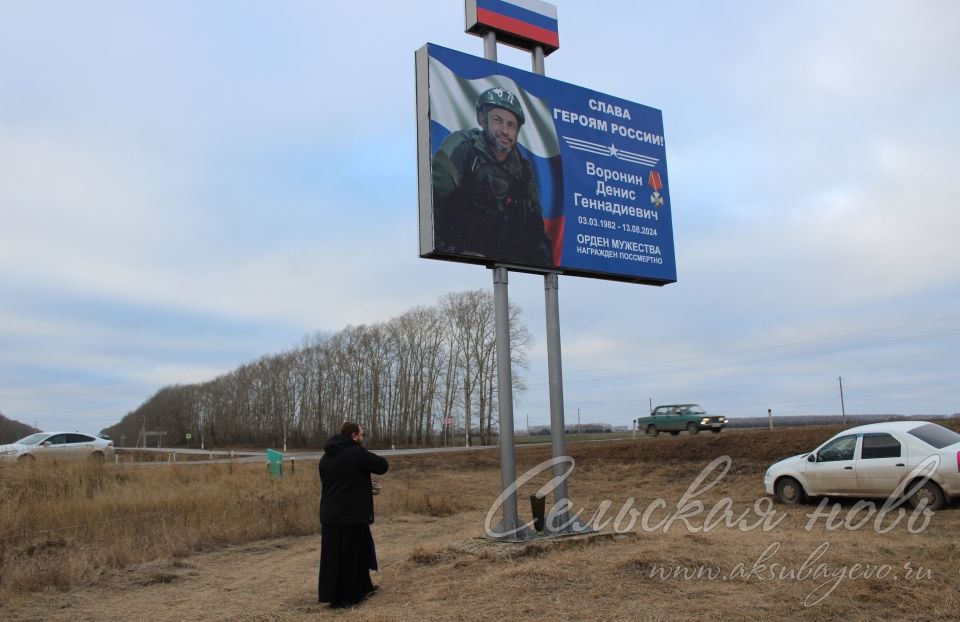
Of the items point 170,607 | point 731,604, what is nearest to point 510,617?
point 731,604

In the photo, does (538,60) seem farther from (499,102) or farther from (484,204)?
(484,204)

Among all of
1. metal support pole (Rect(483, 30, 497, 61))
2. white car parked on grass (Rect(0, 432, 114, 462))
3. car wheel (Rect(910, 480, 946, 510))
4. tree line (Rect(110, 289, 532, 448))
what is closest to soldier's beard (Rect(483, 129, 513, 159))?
metal support pole (Rect(483, 30, 497, 61))

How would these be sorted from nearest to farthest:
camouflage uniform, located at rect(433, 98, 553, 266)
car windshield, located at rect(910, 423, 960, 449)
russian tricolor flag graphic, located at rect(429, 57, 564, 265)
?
camouflage uniform, located at rect(433, 98, 553, 266)
russian tricolor flag graphic, located at rect(429, 57, 564, 265)
car windshield, located at rect(910, 423, 960, 449)

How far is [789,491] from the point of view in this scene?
1502 cm

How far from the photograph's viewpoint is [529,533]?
959cm

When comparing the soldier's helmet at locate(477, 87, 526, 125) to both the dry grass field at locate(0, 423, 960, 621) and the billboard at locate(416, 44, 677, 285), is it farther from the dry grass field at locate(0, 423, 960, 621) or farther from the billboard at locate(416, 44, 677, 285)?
the dry grass field at locate(0, 423, 960, 621)

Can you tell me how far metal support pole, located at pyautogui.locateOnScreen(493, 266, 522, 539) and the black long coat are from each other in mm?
2647

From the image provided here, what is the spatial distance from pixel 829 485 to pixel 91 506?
14.0m

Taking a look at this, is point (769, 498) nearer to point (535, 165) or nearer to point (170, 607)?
point (535, 165)

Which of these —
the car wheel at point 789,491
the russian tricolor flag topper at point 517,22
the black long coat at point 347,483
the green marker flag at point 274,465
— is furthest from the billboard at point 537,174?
the green marker flag at point 274,465

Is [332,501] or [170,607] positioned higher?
[332,501]

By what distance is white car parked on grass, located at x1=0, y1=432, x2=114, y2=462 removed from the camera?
82.2 ft

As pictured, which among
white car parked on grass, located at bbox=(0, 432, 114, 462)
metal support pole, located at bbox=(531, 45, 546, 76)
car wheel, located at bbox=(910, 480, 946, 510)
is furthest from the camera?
white car parked on grass, located at bbox=(0, 432, 114, 462)

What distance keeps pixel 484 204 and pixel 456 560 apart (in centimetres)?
454
